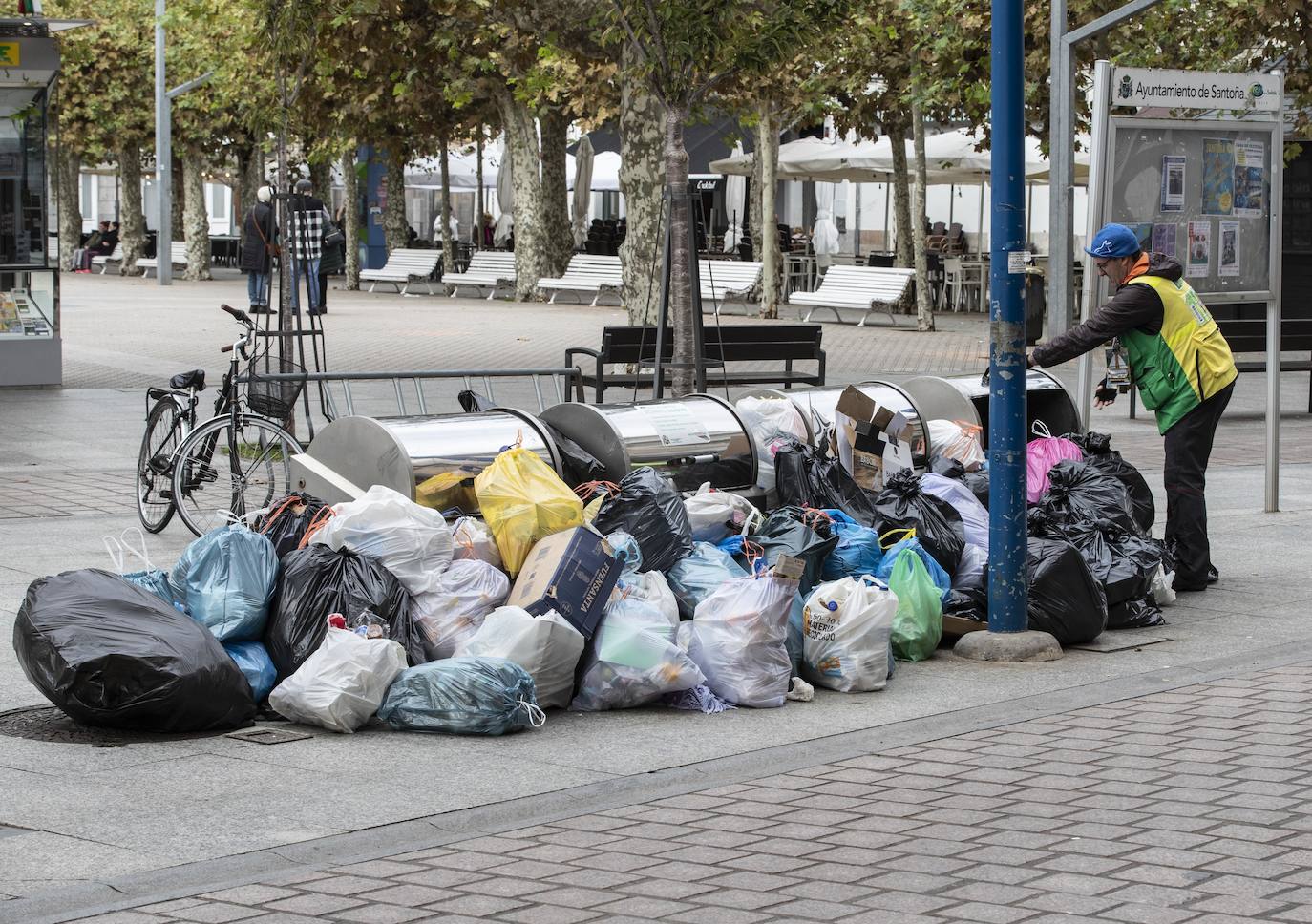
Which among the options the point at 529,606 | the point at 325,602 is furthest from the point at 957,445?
the point at 325,602

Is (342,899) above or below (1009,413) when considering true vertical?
below

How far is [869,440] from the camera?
864 cm

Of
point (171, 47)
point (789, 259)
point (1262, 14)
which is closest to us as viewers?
point (1262, 14)

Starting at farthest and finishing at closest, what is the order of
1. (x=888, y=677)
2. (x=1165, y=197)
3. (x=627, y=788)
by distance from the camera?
(x=1165, y=197) → (x=888, y=677) → (x=627, y=788)

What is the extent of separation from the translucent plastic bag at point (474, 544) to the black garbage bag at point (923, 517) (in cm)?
182

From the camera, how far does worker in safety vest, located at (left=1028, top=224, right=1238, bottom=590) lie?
327 inches

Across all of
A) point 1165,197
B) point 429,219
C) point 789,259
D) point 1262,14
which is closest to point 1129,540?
point 1165,197

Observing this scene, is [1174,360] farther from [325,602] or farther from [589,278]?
[589,278]

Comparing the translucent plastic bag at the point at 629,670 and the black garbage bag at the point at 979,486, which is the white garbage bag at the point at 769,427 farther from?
the translucent plastic bag at the point at 629,670

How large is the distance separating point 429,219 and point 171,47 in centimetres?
1734

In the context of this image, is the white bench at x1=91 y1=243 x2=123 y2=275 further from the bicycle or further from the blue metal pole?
the blue metal pole

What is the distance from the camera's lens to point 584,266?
115 ft

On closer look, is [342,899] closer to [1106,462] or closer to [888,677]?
[888,677]

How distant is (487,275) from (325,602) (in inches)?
1240
